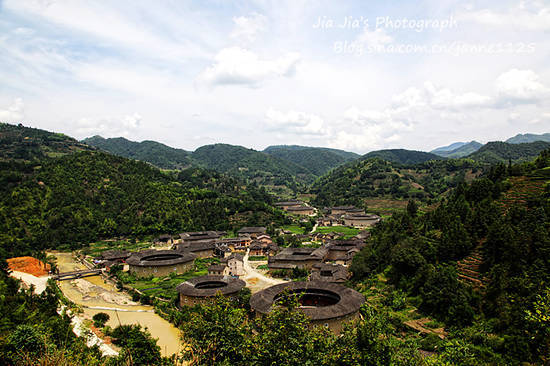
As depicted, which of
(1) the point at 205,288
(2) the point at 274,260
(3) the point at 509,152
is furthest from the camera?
(3) the point at 509,152

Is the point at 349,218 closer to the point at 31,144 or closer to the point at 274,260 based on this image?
the point at 274,260

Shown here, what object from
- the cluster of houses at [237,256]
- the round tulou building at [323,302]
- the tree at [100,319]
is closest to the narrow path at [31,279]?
the cluster of houses at [237,256]

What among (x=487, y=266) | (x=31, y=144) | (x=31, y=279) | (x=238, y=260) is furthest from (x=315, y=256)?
(x=31, y=144)

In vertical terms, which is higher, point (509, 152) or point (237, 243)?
point (509, 152)

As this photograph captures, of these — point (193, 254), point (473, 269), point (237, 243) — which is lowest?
point (237, 243)

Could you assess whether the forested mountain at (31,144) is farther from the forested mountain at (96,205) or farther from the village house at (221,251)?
the village house at (221,251)

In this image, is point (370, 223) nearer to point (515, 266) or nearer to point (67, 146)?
point (515, 266)

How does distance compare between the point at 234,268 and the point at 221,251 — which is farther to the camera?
the point at 221,251
